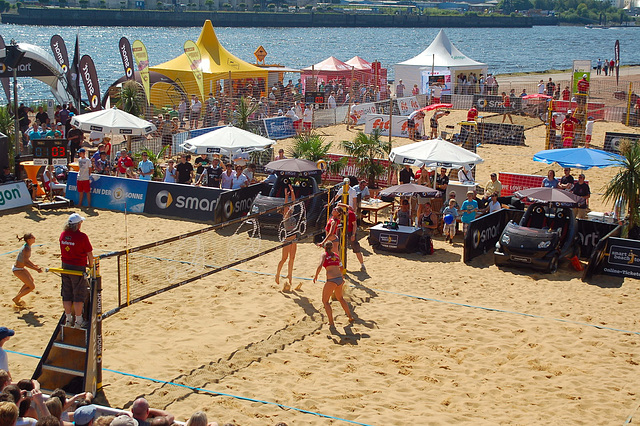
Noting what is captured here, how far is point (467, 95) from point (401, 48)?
90.2 m

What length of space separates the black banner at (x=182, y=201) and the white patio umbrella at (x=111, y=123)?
2.57 m

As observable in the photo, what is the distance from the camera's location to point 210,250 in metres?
12.7

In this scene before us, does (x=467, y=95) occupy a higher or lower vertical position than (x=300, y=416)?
higher

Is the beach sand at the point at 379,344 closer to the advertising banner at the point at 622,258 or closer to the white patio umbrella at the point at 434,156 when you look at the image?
the advertising banner at the point at 622,258

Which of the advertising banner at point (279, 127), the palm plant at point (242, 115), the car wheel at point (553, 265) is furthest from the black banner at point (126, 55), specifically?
the car wheel at point (553, 265)

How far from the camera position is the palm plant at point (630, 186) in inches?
612

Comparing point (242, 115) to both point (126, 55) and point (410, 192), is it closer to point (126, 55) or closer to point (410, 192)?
point (126, 55)

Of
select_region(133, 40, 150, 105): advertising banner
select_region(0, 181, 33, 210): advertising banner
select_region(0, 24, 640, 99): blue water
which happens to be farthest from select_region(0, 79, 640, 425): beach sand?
select_region(0, 24, 640, 99): blue water

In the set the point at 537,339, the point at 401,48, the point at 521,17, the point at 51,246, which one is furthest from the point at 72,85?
the point at 521,17

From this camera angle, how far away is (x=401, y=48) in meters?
126

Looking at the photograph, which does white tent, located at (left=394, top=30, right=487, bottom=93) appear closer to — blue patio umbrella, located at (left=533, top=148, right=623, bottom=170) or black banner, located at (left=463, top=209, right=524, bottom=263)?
blue patio umbrella, located at (left=533, top=148, right=623, bottom=170)

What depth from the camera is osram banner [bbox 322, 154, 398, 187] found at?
20.4 meters

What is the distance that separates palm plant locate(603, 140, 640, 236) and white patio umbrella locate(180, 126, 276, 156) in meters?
8.66

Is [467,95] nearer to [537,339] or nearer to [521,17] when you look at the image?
[537,339]
